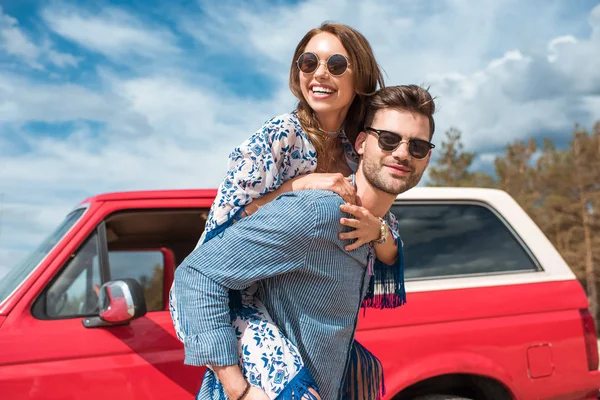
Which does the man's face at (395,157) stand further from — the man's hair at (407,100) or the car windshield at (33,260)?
the car windshield at (33,260)

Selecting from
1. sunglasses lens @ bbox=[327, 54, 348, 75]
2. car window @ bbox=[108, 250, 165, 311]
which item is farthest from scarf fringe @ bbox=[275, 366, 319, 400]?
car window @ bbox=[108, 250, 165, 311]

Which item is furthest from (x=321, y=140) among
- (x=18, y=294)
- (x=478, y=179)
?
(x=478, y=179)

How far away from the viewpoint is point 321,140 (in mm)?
1956

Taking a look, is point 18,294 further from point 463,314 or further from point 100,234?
point 463,314

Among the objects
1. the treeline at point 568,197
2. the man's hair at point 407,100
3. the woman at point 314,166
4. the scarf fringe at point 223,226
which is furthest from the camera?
the treeline at point 568,197

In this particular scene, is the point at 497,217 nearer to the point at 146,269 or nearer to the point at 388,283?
the point at 388,283

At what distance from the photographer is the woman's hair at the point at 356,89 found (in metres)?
1.98

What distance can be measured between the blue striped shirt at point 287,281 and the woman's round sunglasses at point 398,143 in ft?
0.89

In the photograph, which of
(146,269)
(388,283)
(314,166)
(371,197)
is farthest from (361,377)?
(146,269)

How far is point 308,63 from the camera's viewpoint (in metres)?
2.03

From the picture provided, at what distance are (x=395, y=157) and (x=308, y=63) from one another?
511 mm

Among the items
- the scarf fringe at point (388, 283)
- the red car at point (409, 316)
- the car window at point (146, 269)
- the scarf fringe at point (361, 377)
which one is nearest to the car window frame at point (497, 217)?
the red car at point (409, 316)

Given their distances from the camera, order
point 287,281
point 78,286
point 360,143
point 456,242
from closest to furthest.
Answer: point 287,281 < point 360,143 < point 78,286 < point 456,242

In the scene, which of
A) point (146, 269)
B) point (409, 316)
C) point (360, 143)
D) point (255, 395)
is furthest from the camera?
point (146, 269)
